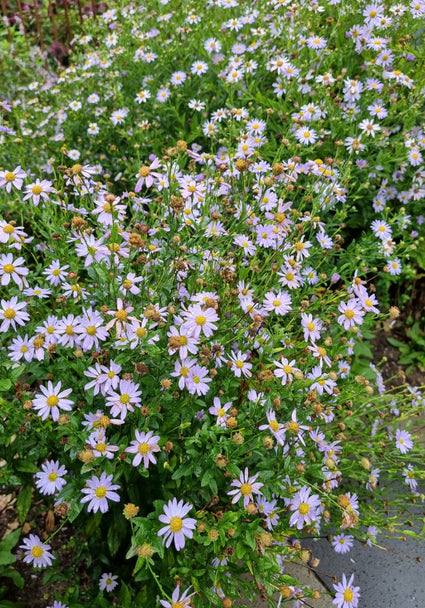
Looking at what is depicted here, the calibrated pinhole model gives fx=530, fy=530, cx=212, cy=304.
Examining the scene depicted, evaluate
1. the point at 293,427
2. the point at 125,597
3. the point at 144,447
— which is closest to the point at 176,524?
the point at 144,447

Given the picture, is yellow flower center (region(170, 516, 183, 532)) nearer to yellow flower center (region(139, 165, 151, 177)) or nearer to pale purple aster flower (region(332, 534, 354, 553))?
pale purple aster flower (region(332, 534, 354, 553))

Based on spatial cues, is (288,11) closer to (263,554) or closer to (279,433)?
(279,433)

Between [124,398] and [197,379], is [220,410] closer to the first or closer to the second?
[197,379]

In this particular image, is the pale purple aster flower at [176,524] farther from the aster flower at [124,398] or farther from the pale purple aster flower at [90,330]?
the pale purple aster flower at [90,330]

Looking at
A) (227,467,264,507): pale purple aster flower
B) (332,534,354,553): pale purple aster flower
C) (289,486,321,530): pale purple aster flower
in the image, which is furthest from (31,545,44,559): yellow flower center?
(332,534,354,553): pale purple aster flower

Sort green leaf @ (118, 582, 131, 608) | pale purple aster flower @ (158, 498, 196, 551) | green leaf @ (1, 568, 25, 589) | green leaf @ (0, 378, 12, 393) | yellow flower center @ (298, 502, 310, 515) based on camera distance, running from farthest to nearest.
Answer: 1. green leaf @ (1, 568, 25, 589)
2. green leaf @ (118, 582, 131, 608)
3. yellow flower center @ (298, 502, 310, 515)
4. green leaf @ (0, 378, 12, 393)
5. pale purple aster flower @ (158, 498, 196, 551)

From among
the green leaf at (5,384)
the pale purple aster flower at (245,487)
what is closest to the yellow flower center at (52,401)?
the green leaf at (5,384)
